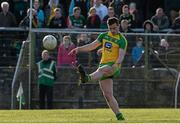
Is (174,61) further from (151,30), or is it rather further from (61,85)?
(61,85)

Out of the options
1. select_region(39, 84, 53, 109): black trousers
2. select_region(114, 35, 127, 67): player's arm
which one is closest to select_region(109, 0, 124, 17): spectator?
select_region(39, 84, 53, 109): black trousers

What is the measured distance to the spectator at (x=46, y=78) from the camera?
84.7 feet

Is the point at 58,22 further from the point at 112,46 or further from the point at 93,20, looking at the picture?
the point at 112,46

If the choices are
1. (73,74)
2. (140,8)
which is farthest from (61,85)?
(140,8)

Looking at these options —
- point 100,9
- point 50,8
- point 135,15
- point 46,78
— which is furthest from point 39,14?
point 135,15

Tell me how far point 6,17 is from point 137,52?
4416mm

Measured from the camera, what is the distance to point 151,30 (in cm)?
2700

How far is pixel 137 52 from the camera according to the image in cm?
2644

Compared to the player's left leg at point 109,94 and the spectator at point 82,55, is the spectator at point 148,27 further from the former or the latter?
the player's left leg at point 109,94

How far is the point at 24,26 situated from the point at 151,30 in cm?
423

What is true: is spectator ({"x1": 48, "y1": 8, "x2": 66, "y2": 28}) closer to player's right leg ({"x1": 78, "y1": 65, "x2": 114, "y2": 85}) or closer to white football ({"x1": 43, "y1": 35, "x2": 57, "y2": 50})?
white football ({"x1": 43, "y1": 35, "x2": 57, "y2": 50})

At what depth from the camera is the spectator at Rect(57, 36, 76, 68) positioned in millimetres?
25828

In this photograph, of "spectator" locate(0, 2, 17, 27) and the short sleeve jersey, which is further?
"spectator" locate(0, 2, 17, 27)

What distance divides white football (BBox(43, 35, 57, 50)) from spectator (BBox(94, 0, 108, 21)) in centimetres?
259
